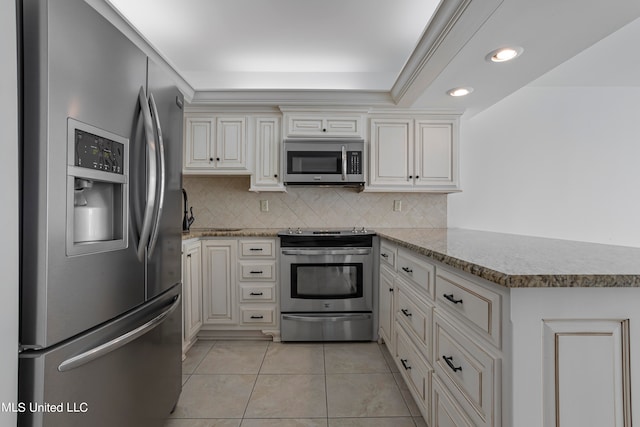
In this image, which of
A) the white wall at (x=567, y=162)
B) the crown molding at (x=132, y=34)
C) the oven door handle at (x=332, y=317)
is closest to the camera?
the crown molding at (x=132, y=34)

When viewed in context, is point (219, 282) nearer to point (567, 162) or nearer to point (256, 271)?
point (256, 271)

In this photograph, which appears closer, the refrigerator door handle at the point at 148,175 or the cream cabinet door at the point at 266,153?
the refrigerator door handle at the point at 148,175

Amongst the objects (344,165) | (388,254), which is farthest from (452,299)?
(344,165)

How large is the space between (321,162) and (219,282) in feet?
4.61

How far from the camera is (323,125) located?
283 cm

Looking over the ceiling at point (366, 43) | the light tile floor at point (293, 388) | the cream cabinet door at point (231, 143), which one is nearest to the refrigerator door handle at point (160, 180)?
the light tile floor at point (293, 388)

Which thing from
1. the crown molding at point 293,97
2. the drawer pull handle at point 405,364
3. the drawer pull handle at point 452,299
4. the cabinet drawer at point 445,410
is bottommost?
the drawer pull handle at point 405,364

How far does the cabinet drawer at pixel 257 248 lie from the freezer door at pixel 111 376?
1.10 meters

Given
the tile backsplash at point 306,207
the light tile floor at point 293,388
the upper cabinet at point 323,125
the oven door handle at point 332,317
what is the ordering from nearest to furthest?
1. the light tile floor at point 293,388
2. the oven door handle at point 332,317
3. the upper cabinet at point 323,125
4. the tile backsplash at point 306,207

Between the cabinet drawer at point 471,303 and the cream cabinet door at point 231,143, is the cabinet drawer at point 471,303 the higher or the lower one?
the lower one

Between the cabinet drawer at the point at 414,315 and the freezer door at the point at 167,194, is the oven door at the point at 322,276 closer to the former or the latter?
the cabinet drawer at the point at 414,315

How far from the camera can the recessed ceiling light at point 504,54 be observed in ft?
5.69

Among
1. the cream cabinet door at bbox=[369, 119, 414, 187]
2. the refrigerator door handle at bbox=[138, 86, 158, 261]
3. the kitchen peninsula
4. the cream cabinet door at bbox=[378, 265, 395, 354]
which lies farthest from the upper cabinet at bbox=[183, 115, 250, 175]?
the kitchen peninsula

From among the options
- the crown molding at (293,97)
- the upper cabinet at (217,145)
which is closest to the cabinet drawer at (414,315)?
the crown molding at (293,97)
